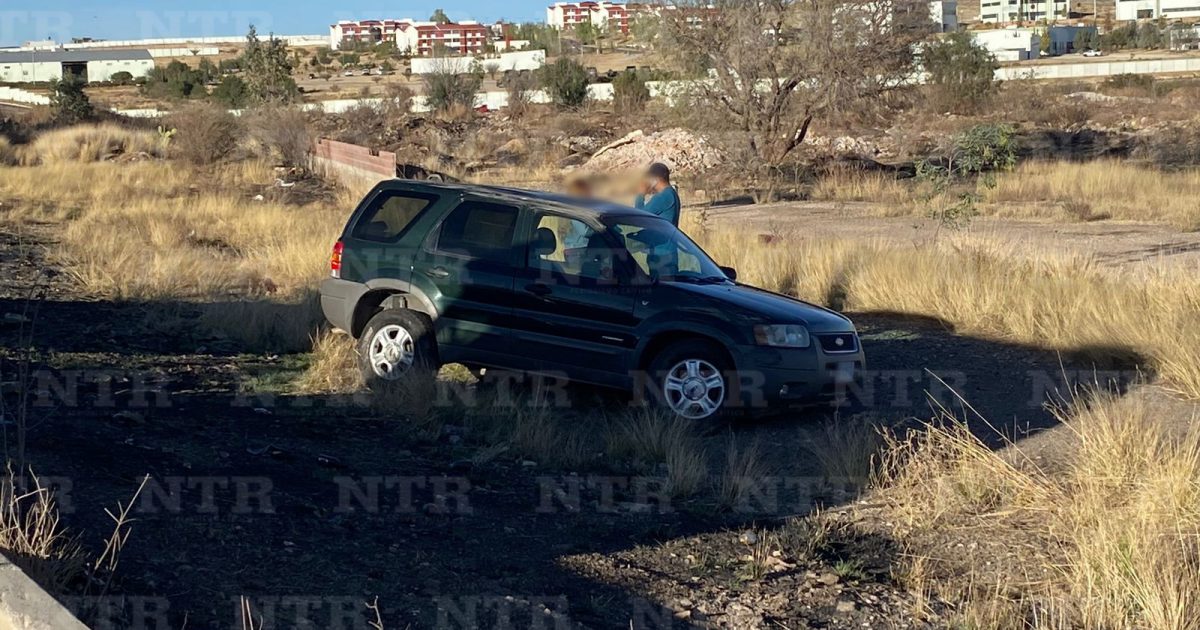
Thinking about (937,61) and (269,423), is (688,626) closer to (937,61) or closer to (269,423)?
(269,423)

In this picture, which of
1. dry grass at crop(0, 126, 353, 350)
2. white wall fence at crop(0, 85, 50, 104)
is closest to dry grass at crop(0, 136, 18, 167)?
dry grass at crop(0, 126, 353, 350)

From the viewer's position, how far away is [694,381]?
9.46 m

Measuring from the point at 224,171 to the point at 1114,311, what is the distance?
26691 millimetres

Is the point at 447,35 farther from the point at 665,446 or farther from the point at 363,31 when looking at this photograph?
the point at 665,446

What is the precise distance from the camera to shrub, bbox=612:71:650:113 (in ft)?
177

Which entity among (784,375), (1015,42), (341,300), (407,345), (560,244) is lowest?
(784,375)

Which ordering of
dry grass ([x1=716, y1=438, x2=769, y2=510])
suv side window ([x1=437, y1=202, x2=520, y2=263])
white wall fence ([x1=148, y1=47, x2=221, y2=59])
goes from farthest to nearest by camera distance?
white wall fence ([x1=148, y1=47, x2=221, y2=59]) < suv side window ([x1=437, y1=202, x2=520, y2=263]) < dry grass ([x1=716, y1=438, x2=769, y2=510])

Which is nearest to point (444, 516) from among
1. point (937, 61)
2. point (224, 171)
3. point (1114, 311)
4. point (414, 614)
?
point (414, 614)

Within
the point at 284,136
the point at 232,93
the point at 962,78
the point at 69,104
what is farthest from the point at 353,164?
the point at 232,93

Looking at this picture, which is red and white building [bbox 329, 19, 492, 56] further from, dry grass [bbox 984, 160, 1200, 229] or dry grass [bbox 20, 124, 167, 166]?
dry grass [bbox 984, 160, 1200, 229]

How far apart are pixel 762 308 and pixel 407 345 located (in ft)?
9.20

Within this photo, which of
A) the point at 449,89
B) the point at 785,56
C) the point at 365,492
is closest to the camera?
the point at 365,492

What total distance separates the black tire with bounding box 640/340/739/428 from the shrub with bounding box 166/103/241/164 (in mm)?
28851

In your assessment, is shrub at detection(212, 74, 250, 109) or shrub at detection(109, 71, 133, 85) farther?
shrub at detection(109, 71, 133, 85)
